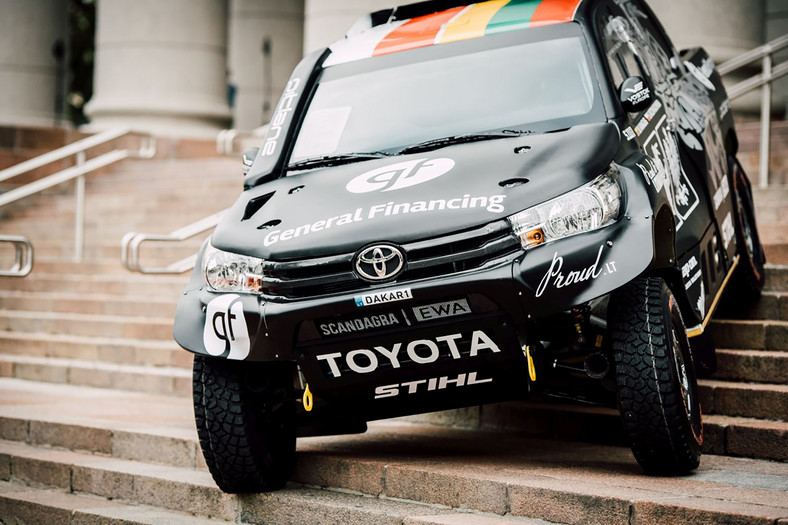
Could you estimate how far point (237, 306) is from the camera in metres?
4.94

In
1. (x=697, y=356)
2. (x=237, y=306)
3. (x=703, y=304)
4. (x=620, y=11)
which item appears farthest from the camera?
(x=620, y=11)

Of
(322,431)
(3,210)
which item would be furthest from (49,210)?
(322,431)

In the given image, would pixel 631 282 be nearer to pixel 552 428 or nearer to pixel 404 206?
pixel 404 206

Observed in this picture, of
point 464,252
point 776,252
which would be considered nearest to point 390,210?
point 464,252

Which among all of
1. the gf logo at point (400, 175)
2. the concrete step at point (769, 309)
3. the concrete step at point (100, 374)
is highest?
the gf logo at point (400, 175)

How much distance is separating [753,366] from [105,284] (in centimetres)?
660

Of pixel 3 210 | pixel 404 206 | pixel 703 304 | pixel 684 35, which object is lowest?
pixel 3 210

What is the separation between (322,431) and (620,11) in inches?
111

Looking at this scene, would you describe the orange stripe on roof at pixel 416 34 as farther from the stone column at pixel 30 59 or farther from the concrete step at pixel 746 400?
the stone column at pixel 30 59

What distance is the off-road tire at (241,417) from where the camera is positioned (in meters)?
5.12

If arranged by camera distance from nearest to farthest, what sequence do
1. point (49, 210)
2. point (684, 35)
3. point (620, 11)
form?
point (620, 11), point (684, 35), point (49, 210)


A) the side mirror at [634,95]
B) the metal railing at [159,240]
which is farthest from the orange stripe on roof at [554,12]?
the metal railing at [159,240]

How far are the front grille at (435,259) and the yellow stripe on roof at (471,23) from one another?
1655 mm

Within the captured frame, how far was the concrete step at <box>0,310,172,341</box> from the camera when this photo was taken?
9.48 m
